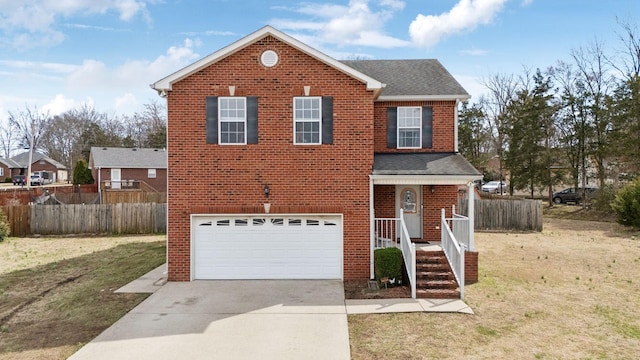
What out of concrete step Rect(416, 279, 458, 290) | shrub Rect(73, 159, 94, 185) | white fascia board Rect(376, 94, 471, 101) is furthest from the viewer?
shrub Rect(73, 159, 94, 185)

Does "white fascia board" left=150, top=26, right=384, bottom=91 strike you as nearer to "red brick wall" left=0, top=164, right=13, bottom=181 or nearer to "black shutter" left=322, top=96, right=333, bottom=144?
"black shutter" left=322, top=96, right=333, bottom=144

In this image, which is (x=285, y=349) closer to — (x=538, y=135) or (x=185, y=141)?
(x=185, y=141)

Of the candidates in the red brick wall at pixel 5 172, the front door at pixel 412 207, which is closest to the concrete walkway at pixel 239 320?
the front door at pixel 412 207

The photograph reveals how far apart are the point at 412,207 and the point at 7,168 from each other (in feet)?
238

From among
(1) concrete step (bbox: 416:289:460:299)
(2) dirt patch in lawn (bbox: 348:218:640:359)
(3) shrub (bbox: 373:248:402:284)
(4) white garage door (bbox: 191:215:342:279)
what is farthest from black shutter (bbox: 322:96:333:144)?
(2) dirt patch in lawn (bbox: 348:218:640:359)

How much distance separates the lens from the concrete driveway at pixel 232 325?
7184 millimetres

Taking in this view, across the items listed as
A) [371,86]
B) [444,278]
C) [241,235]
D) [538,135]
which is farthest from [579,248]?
[538,135]

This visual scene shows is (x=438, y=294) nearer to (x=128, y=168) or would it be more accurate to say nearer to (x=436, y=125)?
(x=436, y=125)

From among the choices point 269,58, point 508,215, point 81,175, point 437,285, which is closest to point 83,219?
point 269,58

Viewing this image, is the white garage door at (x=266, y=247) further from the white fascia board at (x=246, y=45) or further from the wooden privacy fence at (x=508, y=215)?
the wooden privacy fence at (x=508, y=215)

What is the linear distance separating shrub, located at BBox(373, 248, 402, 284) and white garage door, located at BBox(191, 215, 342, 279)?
1.29 meters

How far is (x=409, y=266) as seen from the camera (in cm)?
1099

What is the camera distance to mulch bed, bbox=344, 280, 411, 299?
10406 millimetres

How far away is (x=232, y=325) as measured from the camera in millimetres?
8445
